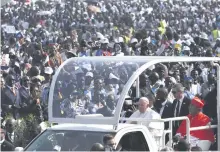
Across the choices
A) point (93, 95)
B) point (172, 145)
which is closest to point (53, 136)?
point (93, 95)

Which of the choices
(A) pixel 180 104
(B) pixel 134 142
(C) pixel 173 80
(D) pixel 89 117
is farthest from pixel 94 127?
(C) pixel 173 80

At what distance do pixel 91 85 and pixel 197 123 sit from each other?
1.66m

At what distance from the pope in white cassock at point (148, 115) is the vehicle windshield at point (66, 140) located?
87 cm

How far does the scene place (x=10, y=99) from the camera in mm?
16562

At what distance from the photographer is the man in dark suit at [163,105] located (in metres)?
12.5

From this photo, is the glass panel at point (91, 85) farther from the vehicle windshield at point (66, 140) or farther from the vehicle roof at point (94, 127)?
the vehicle windshield at point (66, 140)

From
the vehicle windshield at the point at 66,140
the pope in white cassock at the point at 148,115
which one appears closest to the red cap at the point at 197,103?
the pope in white cassock at the point at 148,115

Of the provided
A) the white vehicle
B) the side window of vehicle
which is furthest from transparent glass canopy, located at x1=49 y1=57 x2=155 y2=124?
the side window of vehicle

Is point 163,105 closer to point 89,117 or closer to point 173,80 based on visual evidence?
point 89,117

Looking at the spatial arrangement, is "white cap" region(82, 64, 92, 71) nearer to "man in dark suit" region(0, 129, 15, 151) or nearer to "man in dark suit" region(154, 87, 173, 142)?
"man in dark suit" region(154, 87, 173, 142)

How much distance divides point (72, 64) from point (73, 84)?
1.34 ft

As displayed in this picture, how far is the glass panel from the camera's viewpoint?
1088cm

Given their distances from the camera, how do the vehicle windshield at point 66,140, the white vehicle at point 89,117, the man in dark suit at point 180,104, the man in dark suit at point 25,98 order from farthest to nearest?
the man in dark suit at point 25,98
the man in dark suit at point 180,104
the white vehicle at point 89,117
the vehicle windshield at point 66,140

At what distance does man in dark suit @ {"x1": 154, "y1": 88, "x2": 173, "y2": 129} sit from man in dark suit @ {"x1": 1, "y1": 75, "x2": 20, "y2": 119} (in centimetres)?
322
